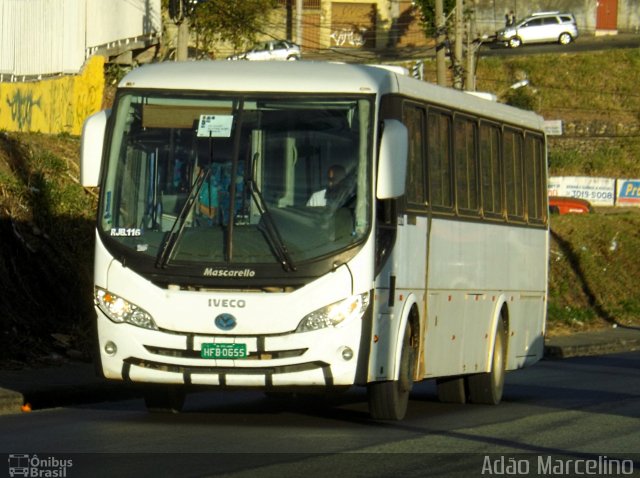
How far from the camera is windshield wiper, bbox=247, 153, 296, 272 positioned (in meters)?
12.5

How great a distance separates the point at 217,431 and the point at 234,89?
9.29ft

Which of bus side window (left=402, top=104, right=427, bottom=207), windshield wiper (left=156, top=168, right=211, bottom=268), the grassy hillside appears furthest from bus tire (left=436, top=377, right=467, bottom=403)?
windshield wiper (left=156, top=168, right=211, bottom=268)

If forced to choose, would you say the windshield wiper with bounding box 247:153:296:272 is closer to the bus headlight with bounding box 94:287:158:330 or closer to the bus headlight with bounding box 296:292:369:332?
the bus headlight with bounding box 296:292:369:332

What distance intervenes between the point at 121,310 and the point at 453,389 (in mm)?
5709

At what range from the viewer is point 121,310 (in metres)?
12.6

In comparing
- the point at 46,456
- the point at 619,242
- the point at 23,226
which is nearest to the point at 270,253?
the point at 46,456

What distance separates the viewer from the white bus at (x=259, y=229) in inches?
488

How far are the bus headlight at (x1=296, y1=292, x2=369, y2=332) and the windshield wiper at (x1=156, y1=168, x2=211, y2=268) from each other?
1.22 meters

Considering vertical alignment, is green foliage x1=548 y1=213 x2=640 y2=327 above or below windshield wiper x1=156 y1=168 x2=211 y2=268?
below

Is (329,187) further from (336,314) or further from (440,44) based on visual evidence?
(440,44)

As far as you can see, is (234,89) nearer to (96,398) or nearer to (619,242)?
(96,398)

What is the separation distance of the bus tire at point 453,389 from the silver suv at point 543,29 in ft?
196

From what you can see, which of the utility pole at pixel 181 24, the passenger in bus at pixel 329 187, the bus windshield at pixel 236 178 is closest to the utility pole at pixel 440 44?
the utility pole at pixel 181 24
